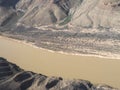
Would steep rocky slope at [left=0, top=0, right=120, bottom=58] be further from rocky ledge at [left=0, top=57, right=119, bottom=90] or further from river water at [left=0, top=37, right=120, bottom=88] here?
rocky ledge at [left=0, top=57, right=119, bottom=90]

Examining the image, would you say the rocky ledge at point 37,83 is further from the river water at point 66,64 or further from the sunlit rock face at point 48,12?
the sunlit rock face at point 48,12

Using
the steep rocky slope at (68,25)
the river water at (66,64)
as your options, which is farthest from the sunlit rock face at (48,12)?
the river water at (66,64)

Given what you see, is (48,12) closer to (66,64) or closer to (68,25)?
(68,25)

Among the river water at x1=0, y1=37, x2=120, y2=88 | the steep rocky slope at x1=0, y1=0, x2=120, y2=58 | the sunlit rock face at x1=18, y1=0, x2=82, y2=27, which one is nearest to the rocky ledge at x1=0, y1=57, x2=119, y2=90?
the river water at x1=0, y1=37, x2=120, y2=88

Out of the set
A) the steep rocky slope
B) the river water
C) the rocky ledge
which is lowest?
the river water

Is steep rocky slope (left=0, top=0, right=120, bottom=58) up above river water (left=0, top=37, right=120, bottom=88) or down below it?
above

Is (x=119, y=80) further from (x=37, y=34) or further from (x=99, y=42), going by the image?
(x=37, y=34)
